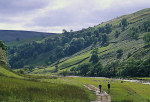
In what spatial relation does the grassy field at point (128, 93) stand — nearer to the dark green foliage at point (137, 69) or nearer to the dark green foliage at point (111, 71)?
the dark green foliage at point (137, 69)

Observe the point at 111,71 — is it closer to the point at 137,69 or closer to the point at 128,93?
the point at 137,69

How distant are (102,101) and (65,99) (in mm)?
8918

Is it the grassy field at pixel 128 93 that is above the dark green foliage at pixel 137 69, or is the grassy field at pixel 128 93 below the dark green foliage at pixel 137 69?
below

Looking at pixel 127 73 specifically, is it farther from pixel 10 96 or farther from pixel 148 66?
pixel 10 96

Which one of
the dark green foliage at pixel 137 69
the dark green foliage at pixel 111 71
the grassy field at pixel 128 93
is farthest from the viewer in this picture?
the dark green foliage at pixel 111 71

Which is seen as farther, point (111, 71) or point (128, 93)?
point (111, 71)

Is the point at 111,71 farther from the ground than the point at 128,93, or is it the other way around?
the point at 111,71

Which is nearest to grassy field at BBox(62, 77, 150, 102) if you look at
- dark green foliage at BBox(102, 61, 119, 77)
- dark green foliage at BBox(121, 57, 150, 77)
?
dark green foliage at BBox(121, 57, 150, 77)

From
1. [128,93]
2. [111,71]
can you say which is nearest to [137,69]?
[111,71]

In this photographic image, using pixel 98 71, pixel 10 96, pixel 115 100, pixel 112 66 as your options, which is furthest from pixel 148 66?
pixel 10 96

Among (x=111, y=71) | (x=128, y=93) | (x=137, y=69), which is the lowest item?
(x=128, y=93)

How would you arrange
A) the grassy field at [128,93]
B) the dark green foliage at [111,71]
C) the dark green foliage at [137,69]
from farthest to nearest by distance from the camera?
the dark green foliage at [111,71]
the dark green foliage at [137,69]
the grassy field at [128,93]

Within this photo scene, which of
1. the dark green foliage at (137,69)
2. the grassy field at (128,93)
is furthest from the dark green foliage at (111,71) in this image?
the grassy field at (128,93)

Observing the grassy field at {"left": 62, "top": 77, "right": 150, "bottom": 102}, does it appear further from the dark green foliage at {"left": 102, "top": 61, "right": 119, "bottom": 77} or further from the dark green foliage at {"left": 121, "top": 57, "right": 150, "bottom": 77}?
the dark green foliage at {"left": 102, "top": 61, "right": 119, "bottom": 77}
